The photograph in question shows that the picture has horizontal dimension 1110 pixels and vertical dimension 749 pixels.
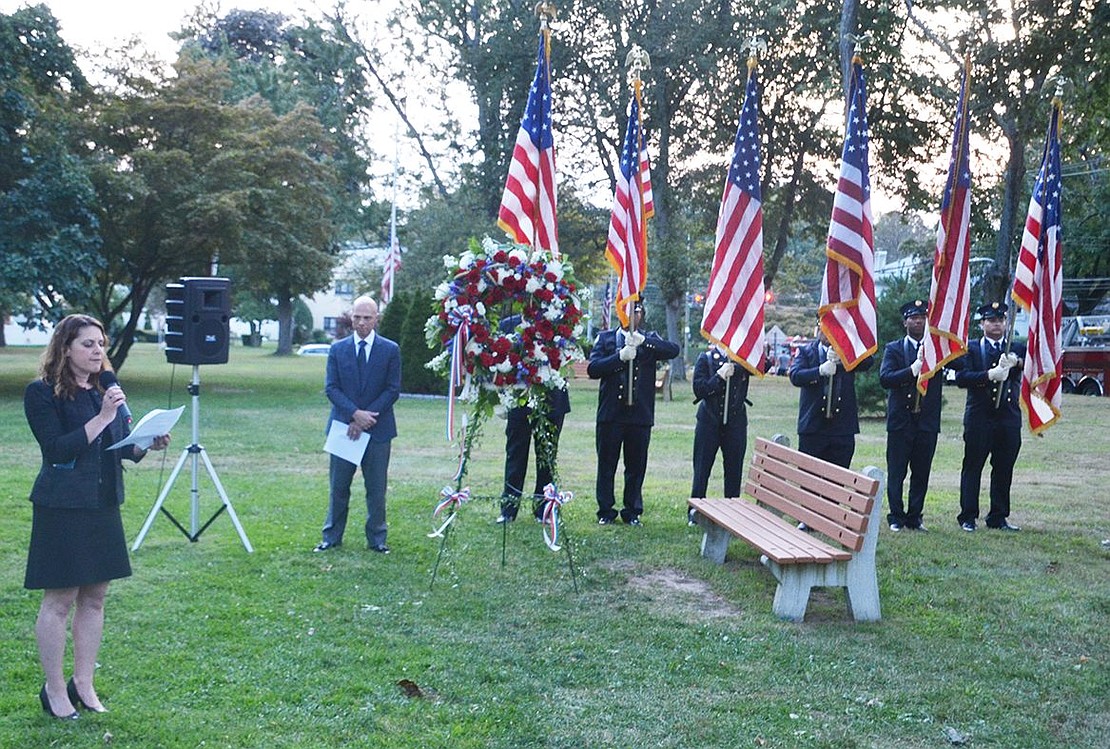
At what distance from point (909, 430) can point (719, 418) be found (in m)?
1.87

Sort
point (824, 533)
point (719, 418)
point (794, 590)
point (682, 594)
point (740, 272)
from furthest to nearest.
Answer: point (719, 418), point (740, 272), point (682, 594), point (824, 533), point (794, 590)

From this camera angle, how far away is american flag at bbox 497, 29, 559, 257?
29.4ft

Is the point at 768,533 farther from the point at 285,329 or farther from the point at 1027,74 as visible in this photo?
the point at 285,329

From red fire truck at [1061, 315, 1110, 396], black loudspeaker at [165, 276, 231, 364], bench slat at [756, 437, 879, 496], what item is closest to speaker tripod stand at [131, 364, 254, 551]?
black loudspeaker at [165, 276, 231, 364]

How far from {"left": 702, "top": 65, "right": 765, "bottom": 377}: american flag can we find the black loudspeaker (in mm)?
4172

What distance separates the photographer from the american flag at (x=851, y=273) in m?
9.23

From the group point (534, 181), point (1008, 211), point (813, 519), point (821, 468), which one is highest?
point (1008, 211)

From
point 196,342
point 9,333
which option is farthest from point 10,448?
point 9,333

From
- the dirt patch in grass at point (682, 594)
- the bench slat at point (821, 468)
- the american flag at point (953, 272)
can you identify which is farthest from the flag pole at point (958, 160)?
the dirt patch in grass at point (682, 594)

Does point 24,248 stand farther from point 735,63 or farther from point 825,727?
point 825,727

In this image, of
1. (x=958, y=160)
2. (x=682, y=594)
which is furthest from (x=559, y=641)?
(x=958, y=160)

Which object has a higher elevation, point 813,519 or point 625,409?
point 625,409

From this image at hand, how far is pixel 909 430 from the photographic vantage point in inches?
411

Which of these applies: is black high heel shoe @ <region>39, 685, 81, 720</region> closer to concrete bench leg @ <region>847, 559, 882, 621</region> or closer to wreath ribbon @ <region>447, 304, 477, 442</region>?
wreath ribbon @ <region>447, 304, 477, 442</region>
